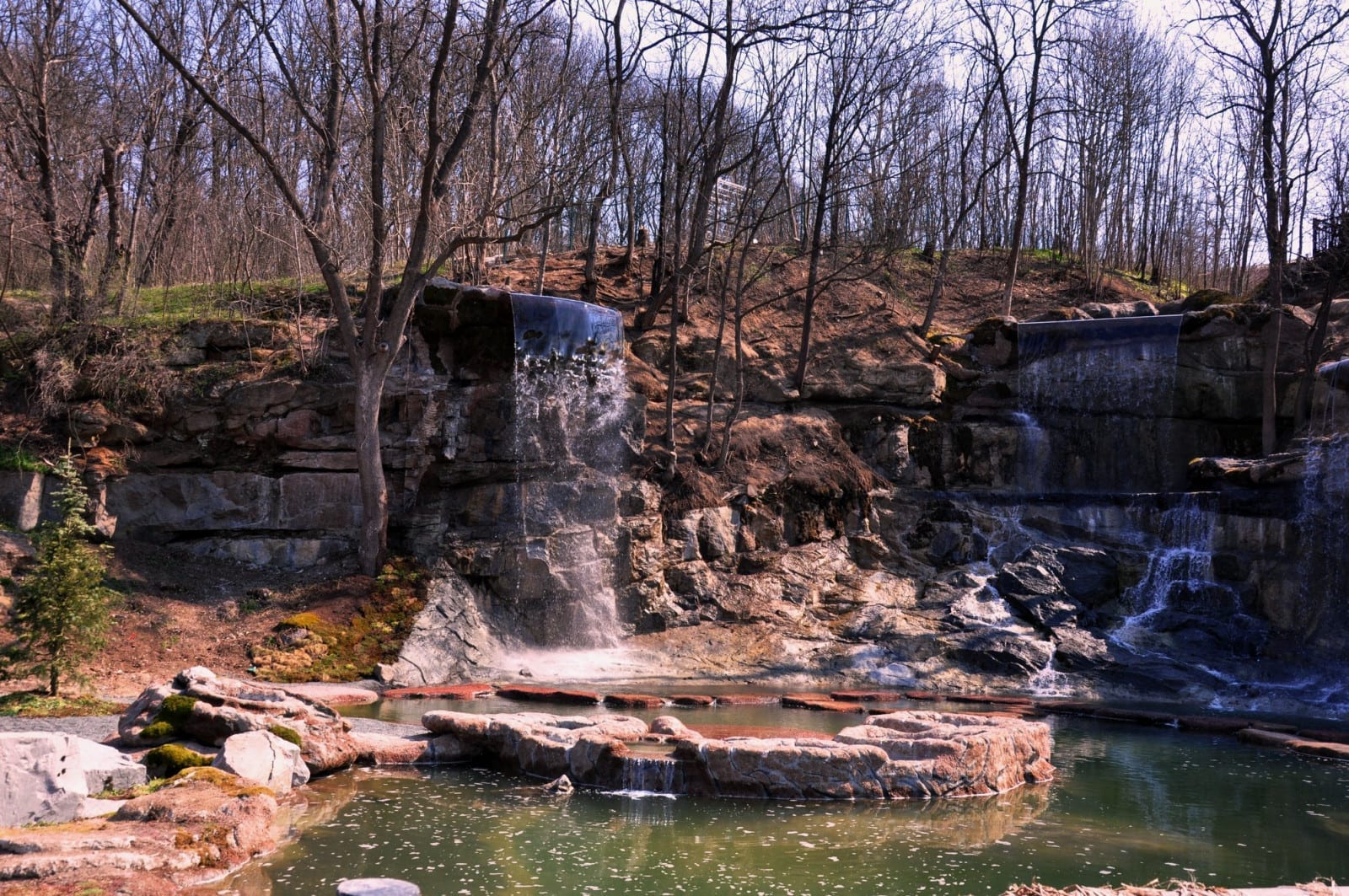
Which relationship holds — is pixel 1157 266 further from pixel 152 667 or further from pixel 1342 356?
pixel 152 667

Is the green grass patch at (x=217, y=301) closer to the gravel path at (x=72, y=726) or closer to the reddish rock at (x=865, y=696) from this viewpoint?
the gravel path at (x=72, y=726)

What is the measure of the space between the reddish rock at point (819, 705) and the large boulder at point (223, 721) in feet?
Result: 21.0

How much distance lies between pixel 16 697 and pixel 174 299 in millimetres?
12842

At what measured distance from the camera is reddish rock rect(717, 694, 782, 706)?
14.9 metres

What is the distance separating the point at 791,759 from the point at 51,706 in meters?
8.31

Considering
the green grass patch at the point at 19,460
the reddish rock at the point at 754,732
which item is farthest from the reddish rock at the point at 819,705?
the green grass patch at the point at 19,460

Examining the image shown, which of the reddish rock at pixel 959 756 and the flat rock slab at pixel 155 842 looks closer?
the flat rock slab at pixel 155 842

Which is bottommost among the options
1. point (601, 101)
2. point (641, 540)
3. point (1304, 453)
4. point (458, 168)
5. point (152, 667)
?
point (152, 667)

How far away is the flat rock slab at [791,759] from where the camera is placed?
9672 mm

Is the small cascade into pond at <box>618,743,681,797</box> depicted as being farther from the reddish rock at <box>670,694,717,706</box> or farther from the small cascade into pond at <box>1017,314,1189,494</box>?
the small cascade into pond at <box>1017,314,1189,494</box>

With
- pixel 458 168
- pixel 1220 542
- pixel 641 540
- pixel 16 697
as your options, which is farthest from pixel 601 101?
pixel 16 697

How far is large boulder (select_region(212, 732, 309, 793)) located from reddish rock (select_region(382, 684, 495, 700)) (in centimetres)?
544

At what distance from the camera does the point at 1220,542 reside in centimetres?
1917

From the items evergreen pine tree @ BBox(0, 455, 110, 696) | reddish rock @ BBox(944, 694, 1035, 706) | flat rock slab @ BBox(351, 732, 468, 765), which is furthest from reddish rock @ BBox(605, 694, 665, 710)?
evergreen pine tree @ BBox(0, 455, 110, 696)
